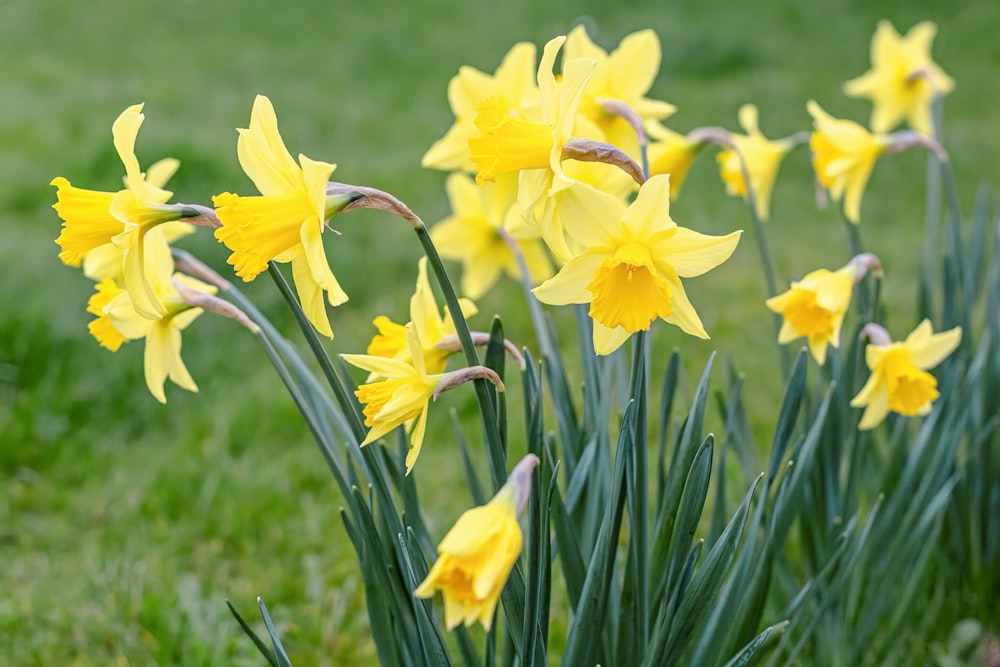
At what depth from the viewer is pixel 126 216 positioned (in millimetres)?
971

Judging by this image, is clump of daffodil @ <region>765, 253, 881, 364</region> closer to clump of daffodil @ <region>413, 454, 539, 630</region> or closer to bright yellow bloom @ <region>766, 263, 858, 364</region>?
bright yellow bloom @ <region>766, 263, 858, 364</region>

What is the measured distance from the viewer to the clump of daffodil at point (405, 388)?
937 mm

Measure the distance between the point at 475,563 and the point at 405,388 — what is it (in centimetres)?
22

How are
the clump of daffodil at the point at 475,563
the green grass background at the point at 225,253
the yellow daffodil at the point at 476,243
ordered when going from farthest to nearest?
1. the green grass background at the point at 225,253
2. the yellow daffodil at the point at 476,243
3. the clump of daffodil at the point at 475,563

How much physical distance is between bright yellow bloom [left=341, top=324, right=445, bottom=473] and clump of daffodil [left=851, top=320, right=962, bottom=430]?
81 cm

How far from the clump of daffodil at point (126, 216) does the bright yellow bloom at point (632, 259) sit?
40cm

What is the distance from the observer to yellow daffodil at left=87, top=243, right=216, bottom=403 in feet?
3.71

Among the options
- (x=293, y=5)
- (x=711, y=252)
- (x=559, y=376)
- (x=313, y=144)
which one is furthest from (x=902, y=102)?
(x=293, y=5)

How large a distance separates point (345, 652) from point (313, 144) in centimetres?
320

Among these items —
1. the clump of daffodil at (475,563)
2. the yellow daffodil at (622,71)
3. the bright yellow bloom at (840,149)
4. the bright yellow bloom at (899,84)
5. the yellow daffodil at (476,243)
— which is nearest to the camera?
the clump of daffodil at (475,563)

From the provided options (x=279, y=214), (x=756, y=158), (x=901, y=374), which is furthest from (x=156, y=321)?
(x=756, y=158)

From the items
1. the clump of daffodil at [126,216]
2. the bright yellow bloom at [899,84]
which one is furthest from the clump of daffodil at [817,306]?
the bright yellow bloom at [899,84]

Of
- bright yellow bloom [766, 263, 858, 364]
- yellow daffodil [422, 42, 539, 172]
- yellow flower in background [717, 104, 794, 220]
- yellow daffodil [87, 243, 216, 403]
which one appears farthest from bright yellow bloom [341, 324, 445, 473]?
yellow flower in background [717, 104, 794, 220]

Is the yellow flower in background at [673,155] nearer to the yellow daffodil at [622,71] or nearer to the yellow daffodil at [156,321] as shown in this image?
the yellow daffodil at [622,71]
